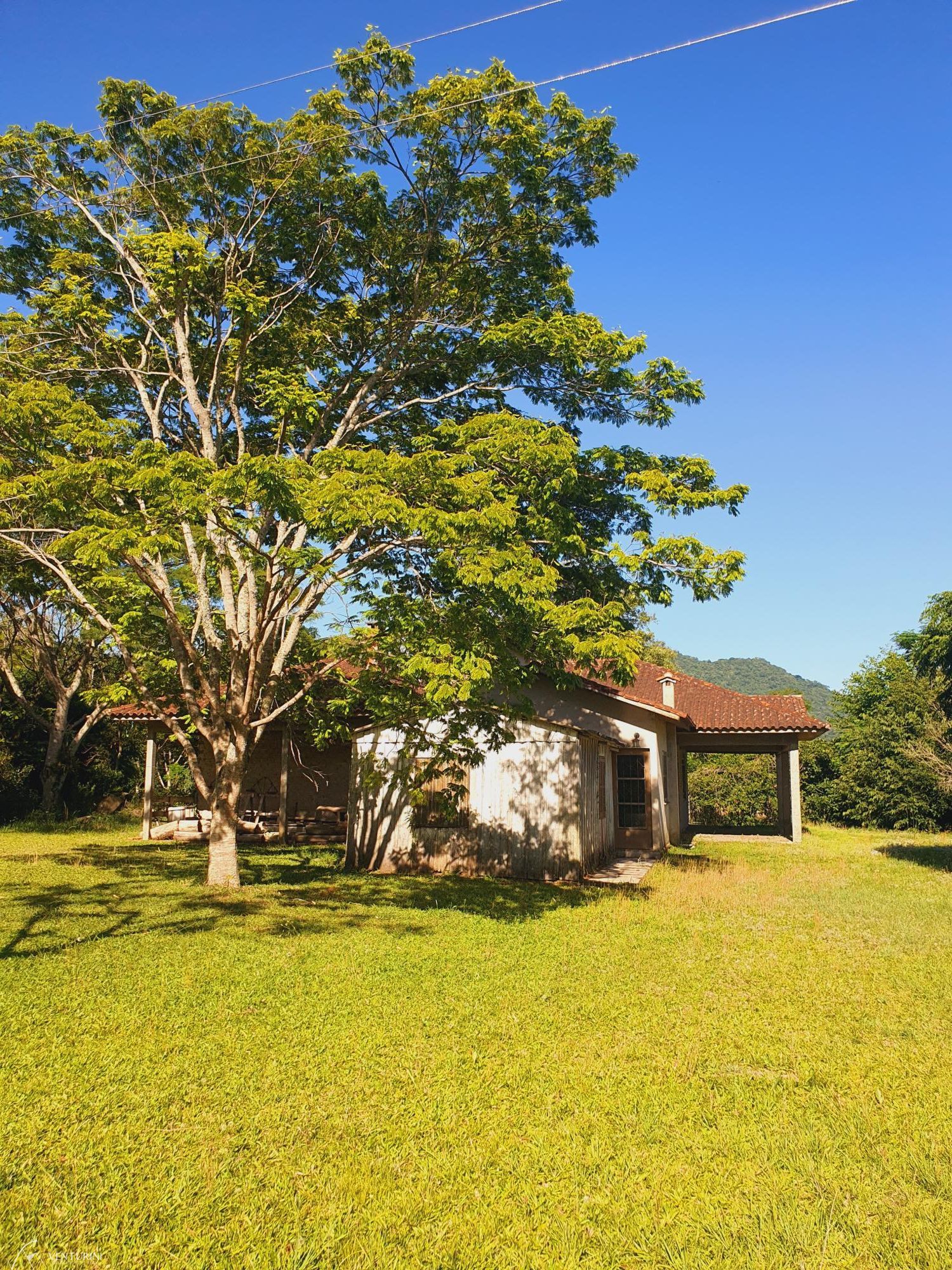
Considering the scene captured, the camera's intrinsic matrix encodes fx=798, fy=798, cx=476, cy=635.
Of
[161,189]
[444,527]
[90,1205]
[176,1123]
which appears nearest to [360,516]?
[444,527]

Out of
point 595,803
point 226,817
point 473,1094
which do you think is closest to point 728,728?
point 595,803

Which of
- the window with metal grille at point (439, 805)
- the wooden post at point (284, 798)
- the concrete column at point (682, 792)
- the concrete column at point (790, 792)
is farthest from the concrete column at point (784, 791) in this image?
the wooden post at point (284, 798)

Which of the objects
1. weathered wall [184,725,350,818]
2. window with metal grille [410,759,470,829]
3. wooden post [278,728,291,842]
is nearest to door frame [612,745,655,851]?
window with metal grille [410,759,470,829]

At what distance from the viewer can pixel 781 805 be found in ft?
84.8

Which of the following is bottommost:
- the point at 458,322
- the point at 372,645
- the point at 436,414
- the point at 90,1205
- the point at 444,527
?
the point at 90,1205

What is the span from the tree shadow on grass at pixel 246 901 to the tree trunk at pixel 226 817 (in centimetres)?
36

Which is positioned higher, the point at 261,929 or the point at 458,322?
the point at 458,322

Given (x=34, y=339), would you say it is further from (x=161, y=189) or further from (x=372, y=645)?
(x=372, y=645)

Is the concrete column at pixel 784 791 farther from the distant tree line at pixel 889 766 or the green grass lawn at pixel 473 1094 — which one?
the green grass lawn at pixel 473 1094

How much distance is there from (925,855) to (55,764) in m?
25.8

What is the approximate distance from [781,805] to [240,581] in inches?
760

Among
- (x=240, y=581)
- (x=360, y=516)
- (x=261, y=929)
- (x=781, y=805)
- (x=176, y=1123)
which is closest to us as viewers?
(x=176, y=1123)

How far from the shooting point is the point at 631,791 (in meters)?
20.0

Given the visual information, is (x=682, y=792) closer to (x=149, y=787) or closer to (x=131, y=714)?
(x=149, y=787)
